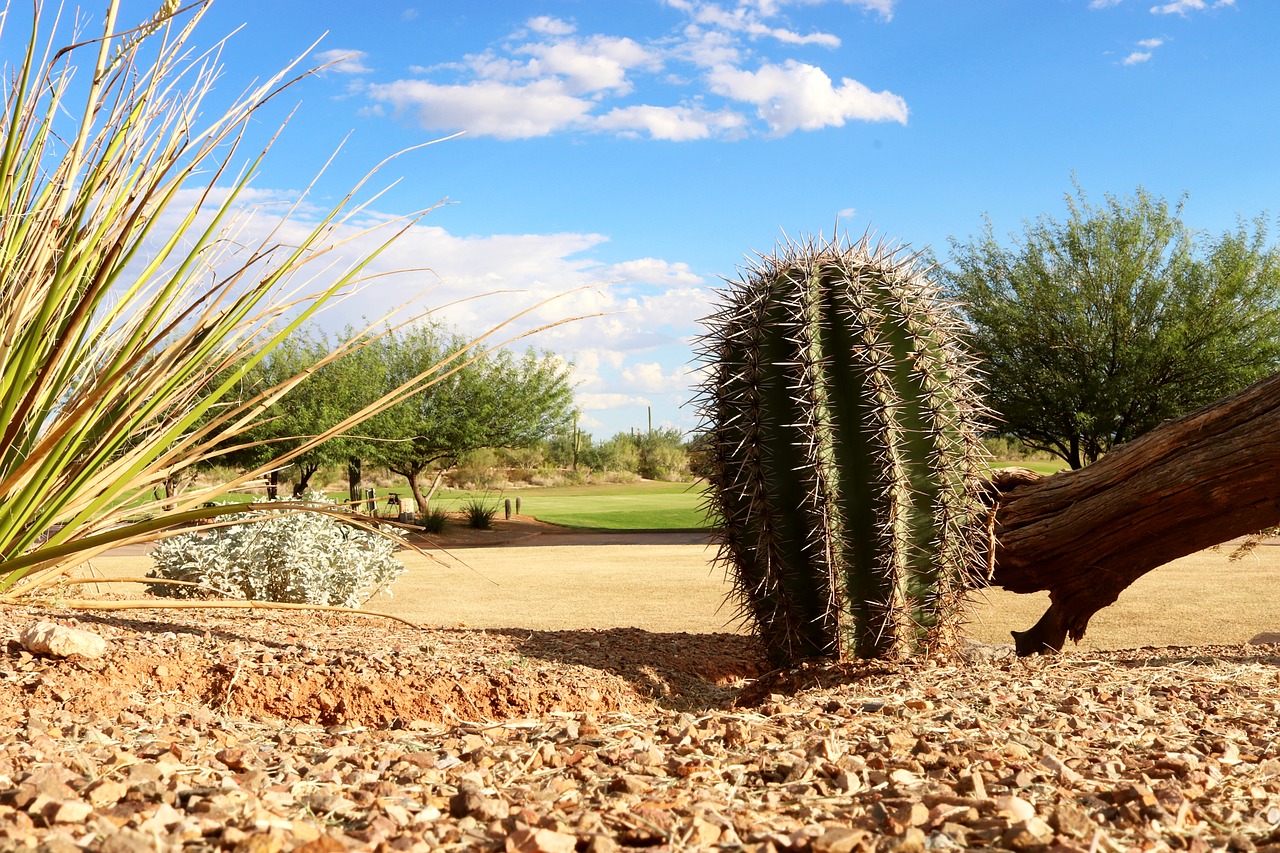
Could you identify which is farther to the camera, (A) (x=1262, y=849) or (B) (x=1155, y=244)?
(B) (x=1155, y=244)

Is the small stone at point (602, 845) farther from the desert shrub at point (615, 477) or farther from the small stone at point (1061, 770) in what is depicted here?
the desert shrub at point (615, 477)

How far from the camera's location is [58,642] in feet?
12.2

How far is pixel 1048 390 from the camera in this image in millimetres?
19859

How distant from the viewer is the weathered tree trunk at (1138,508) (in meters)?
5.43

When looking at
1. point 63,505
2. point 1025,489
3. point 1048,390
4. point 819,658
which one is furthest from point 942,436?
point 1048,390

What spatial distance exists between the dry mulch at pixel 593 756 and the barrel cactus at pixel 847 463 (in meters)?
0.27

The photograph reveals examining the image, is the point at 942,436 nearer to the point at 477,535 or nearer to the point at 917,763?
the point at 917,763

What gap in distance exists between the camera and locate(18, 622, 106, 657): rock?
3715 mm

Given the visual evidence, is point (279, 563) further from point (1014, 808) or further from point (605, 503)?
point (605, 503)

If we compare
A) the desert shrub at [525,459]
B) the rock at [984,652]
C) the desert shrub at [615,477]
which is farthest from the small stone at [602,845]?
the desert shrub at [615,477]

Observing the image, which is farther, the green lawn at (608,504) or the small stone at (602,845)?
the green lawn at (608,504)

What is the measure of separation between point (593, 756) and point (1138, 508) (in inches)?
175

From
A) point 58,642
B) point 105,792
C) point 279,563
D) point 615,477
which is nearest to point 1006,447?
point 279,563

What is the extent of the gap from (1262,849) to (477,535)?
22.8m
